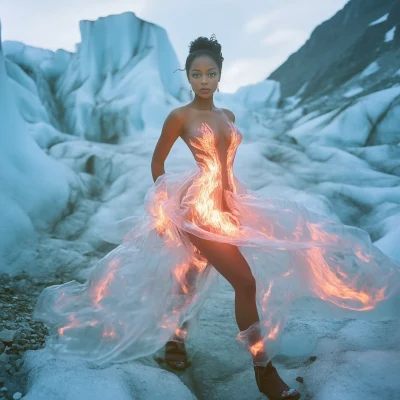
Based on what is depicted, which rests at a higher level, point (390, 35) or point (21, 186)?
point (390, 35)

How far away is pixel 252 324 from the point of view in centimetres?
157

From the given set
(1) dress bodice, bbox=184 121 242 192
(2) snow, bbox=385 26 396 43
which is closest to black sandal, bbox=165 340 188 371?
(1) dress bodice, bbox=184 121 242 192

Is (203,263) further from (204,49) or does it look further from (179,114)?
(204,49)

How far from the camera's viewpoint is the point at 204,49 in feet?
6.63

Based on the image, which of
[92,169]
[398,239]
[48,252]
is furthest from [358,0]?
[48,252]

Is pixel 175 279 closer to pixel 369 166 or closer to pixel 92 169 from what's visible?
pixel 92 169

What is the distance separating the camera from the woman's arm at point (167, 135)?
1938 mm

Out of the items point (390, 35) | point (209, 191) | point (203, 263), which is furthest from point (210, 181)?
point (390, 35)

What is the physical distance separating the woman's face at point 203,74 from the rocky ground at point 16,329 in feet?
5.84

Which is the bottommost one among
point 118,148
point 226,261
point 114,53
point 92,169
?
point 226,261

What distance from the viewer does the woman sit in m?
1.71

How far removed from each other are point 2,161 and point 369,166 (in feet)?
22.0

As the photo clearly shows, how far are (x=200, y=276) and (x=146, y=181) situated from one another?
4.41m

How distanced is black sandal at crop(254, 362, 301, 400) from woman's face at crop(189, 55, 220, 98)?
1.55 m
